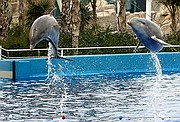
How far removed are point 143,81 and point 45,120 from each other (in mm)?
6023

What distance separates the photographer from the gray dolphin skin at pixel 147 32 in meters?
8.64

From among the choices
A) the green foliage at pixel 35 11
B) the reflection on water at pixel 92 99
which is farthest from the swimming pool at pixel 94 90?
the green foliage at pixel 35 11

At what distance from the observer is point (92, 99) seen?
37.3ft

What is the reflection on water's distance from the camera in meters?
9.41

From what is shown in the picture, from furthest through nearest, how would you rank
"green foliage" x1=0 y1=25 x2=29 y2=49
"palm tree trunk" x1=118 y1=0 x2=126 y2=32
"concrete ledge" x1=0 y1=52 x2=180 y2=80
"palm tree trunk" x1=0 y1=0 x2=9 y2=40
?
"palm tree trunk" x1=118 y1=0 x2=126 y2=32
"palm tree trunk" x1=0 y1=0 x2=9 y2=40
"green foliage" x1=0 y1=25 x2=29 y2=49
"concrete ledge" x1=0 y1=52 x2=180 y2=80

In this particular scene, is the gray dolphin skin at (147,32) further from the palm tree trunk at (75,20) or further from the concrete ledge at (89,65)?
the palm tree trunk at (75,20)

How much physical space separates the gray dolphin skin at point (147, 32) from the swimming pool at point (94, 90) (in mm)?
1214

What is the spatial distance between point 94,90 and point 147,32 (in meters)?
4.29

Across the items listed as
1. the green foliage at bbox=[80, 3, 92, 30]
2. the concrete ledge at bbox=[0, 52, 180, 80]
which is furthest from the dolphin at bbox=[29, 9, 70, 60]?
the green foliage at bbox=[80, 3, 92, 30]

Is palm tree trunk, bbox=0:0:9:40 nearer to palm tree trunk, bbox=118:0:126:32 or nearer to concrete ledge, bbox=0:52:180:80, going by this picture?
concrete ledge, bbox=0:52:180:80

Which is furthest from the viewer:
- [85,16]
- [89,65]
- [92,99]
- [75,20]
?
[85,16]

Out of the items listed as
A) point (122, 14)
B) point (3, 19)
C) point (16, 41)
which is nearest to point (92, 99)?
point (16, 41)

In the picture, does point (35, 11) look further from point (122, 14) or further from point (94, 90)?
point (94, 90)

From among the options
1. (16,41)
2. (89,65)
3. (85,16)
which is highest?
(85,16)
